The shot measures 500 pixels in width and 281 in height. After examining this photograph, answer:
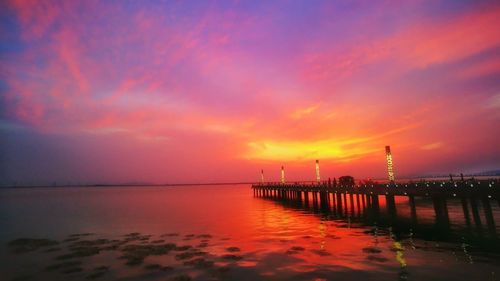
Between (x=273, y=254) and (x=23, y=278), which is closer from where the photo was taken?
(x=23, y=278)

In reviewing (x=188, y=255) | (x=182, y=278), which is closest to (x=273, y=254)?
(x=188, y=255)

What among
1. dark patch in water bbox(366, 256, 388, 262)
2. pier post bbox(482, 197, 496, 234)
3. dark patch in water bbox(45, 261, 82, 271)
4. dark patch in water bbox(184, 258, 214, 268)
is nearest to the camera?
dark patch in water bbox(184, 258, 214, 268)

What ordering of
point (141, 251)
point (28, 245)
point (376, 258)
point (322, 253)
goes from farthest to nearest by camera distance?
1. point (28, 245)
2. point (141, 251)
3. point (322, 253)
4. point (376, 258)

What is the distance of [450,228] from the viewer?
29.6m


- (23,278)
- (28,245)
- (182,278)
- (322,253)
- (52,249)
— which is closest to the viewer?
(182,278)

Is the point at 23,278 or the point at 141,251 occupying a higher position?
the point at 141,251

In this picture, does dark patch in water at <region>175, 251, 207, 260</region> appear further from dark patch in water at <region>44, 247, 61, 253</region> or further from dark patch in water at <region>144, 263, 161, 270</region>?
dark patch in water at <region>44, 247, 61, 253</region>

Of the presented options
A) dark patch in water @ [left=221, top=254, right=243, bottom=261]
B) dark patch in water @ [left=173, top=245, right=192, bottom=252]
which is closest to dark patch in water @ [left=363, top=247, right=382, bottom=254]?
dark patch in water @ [left=221, top=254, right=243, bottom=261]

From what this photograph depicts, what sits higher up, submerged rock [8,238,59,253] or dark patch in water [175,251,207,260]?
dark patch in water [175,251,207,260]

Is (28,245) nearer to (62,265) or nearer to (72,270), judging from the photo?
(62,265)

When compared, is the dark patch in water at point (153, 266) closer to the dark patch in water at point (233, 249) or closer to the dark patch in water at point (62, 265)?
the dark patch in water at point (62, 265)

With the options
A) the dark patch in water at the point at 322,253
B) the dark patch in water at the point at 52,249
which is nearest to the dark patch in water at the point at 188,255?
the dark patch in water at the point at 322,253

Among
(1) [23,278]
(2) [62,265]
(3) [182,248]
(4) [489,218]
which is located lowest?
(1) [23,278]

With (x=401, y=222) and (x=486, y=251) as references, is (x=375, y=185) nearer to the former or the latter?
(x=401, y=222)
